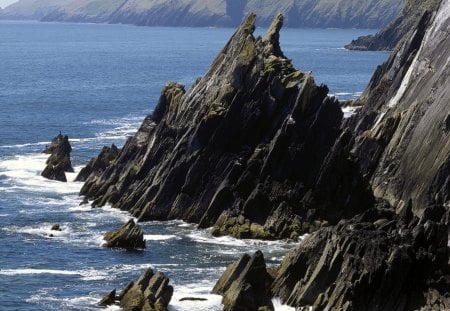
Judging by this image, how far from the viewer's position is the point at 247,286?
7538cm

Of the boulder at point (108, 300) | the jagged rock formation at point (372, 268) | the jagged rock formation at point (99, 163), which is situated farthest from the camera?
the jagged rock formation at point (99, 163)

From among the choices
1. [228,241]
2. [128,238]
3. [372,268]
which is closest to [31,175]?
[128,238]

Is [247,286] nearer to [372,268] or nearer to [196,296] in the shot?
[196,296]

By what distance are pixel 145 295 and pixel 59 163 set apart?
58978 mm

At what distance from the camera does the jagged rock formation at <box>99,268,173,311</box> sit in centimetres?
7450

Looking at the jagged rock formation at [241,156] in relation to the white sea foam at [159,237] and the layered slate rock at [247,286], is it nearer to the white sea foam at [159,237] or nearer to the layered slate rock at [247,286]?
the white sea foam at [159,237]

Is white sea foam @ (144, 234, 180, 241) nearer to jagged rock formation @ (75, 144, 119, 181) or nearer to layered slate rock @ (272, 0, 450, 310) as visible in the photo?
layered slate rock @ (272, 0, 450, 310)

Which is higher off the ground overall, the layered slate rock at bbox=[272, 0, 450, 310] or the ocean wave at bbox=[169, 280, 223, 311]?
the layered slate rock at bbox=[272, 0, 450, 310]

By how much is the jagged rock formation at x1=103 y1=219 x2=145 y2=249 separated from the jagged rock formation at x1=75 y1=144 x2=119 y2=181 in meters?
30.4

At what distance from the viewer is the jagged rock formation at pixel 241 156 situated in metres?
102

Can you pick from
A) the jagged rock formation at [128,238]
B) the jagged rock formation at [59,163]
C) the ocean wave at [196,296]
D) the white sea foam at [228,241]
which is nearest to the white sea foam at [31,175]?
the jagged rock formation at [59,163]

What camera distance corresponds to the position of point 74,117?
612 ft

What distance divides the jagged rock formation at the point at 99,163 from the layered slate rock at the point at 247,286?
51426 millimetres

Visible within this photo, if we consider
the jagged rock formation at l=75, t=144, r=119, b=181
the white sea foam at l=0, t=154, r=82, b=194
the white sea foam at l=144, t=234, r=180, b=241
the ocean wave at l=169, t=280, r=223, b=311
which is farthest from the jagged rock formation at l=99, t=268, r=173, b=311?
the jagged rock formation at l=75, t=144, r=119, b=181
